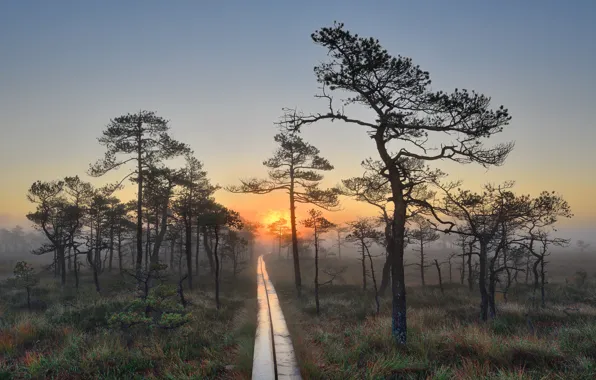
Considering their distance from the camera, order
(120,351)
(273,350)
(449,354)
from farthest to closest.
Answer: (273,350) < (120,351) < (449,354)

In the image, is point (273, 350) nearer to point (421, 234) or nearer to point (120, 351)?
point (120, 351)

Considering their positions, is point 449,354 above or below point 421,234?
below

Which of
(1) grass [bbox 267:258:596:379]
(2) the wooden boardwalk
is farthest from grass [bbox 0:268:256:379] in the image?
(1) grass [bbox 267:258:596:379]

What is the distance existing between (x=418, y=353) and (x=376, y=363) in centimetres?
167

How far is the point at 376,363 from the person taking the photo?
700cm

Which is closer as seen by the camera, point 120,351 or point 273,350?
point 120,351

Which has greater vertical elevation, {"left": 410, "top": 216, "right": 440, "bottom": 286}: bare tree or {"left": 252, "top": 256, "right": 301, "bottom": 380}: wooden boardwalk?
{"left": 410, "top": 216, "right": 440, "bottom": 286}: bare tree

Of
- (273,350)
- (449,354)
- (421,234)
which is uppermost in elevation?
(421,234)

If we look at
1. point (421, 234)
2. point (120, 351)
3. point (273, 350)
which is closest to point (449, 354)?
point (273, 350)

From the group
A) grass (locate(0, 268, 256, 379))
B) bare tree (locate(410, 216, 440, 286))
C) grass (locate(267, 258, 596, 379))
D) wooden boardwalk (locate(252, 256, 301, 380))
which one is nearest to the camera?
grass (locate(267, 258, 596, 379))

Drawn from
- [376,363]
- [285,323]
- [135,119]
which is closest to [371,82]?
[376,363]

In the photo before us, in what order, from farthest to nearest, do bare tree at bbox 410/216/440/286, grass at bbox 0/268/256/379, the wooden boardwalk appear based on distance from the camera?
bare tree at bbox 410/216/440/286
the wooden boardwalk
grass at bbox 0/268/256/379

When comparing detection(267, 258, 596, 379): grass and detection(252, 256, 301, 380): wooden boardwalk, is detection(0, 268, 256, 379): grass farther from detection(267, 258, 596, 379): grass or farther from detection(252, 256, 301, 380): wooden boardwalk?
detection(267, 258, 596, 379): grass

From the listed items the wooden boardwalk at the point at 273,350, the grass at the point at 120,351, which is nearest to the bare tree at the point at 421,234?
the wooden boardwalk at the point at 273,350
